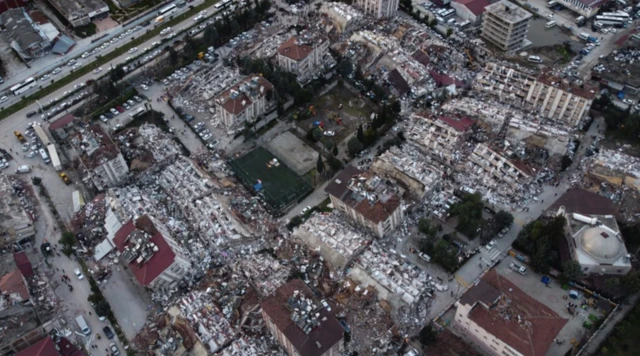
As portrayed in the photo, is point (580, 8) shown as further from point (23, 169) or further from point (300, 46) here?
point (23, 169)

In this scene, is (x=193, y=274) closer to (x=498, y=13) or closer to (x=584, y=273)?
(x=584, y=273)

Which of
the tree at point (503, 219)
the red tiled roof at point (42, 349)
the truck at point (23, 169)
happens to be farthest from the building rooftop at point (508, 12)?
the red tiled roof at point (42, 349)

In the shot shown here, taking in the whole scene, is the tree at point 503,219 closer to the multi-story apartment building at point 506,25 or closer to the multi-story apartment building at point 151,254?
the multi-story apartment building at point 151,254

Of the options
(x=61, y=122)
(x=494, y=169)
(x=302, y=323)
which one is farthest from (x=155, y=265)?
(x=494, y=169)

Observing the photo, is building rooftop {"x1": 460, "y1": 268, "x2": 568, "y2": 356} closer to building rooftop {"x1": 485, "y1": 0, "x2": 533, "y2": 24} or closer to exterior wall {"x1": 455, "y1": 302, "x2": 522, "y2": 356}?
exterior wall {"x1": 455, "y1": 302, "x2": 522, "y2": 356}

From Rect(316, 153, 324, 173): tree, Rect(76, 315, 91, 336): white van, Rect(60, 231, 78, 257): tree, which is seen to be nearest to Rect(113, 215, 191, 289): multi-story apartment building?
Rect(60, 231, 78, 257): tree

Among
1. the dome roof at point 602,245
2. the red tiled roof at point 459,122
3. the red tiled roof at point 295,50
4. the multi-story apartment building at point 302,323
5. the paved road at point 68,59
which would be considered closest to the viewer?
the multi-story apartment building at point 302,323
